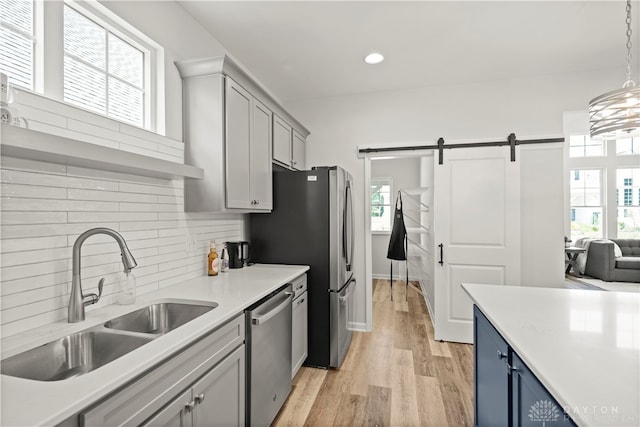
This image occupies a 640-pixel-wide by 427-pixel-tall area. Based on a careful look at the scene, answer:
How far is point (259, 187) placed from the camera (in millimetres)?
2564

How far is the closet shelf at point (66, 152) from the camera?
98 cm

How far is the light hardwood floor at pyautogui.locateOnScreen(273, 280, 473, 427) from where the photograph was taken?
6.86 ft

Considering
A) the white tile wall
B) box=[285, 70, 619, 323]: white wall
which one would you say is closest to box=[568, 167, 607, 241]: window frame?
box=[285, 70, 619, 323]: white wall

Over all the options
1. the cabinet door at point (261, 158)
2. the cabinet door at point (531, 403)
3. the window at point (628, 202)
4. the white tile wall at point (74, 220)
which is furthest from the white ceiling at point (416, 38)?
the window at point (628, 202)

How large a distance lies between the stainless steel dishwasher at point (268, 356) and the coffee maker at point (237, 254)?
608 millimetres

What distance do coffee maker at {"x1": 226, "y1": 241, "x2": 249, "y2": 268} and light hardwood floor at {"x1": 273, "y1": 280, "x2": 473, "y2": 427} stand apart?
1079mm

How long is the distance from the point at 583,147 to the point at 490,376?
7439mm

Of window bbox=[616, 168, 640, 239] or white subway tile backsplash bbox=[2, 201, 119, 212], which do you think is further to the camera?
window bbox=[616, 168, 640, 239]

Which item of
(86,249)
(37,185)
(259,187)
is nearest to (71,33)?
(37,185)

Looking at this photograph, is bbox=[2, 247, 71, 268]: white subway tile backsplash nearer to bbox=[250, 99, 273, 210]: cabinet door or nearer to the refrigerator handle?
bbox=[250, 99, 273, 210]: cabinet door

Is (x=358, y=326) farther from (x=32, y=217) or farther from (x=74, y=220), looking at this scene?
(x=32, y=217)

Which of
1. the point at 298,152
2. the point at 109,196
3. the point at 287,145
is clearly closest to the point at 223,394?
the point at 109,196

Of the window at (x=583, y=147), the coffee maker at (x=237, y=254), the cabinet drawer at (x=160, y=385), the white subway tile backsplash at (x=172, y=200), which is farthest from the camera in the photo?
the window at (x=583, y=147)

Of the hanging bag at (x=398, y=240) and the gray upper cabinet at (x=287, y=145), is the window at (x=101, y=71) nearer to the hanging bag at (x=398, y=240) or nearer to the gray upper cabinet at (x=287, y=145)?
the gray upper cabinet at (x=287, y=145)
